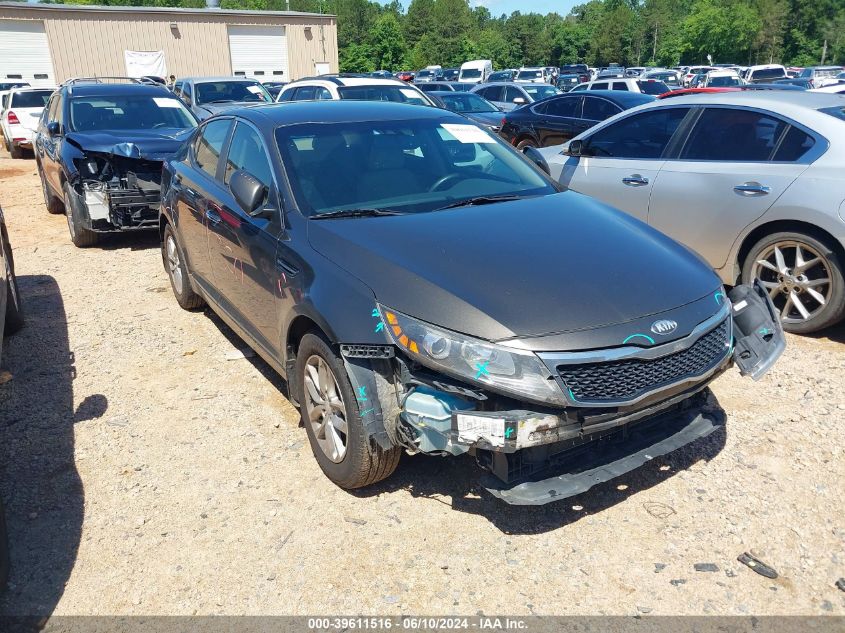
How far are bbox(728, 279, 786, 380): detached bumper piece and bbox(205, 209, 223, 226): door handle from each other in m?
3.10

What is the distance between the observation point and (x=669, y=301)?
3066 millimetres

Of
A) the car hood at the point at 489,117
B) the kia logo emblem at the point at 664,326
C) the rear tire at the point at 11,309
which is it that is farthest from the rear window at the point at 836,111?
the car hood at the point at 489,117

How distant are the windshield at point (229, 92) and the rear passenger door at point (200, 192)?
31.6 feet

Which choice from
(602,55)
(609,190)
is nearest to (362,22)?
(602,55)

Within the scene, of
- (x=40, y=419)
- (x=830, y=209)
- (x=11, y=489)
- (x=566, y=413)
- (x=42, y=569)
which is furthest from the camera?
(x=830, y=209)

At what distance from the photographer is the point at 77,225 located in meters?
8.14

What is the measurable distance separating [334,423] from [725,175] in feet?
12.5

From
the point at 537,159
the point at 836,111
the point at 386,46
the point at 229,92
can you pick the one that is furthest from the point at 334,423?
the point at 386,46

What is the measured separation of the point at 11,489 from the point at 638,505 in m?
3.15

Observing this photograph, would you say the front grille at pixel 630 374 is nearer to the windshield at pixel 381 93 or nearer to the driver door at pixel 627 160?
the driver door at pixel 627 160

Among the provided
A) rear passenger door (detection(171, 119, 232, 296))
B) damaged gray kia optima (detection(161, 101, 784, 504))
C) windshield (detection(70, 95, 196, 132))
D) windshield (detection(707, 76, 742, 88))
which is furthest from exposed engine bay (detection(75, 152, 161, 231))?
windshield (detection(707, 76, 742, 88))

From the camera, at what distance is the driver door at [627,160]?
236 inches

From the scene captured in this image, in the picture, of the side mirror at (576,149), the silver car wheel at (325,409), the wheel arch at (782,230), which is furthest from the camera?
the side mirror at (576,149)

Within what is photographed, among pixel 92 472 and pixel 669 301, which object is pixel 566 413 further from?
pixel 92 472
